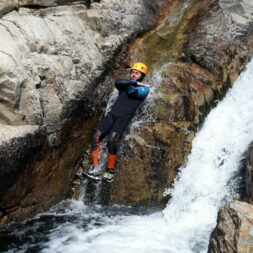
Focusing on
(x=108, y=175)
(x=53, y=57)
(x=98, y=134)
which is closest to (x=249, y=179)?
(x=108, y=175)

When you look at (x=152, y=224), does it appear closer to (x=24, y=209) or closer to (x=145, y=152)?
(x=145, y=152)

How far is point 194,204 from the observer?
857 centimetres

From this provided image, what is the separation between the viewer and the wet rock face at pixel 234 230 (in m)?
4.62

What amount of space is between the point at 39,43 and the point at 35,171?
2.75 meters

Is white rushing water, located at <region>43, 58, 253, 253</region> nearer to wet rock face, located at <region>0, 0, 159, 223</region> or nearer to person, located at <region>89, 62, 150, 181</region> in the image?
wet rock face, located at <region>0, 0, 159, 223</region>

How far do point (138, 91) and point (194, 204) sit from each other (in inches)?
113

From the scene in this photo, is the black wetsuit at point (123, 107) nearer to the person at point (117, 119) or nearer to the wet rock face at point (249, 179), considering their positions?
the person at point (117, 119)

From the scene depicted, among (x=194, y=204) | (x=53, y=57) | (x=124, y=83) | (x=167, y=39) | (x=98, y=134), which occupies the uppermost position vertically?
(x=167, y=39)

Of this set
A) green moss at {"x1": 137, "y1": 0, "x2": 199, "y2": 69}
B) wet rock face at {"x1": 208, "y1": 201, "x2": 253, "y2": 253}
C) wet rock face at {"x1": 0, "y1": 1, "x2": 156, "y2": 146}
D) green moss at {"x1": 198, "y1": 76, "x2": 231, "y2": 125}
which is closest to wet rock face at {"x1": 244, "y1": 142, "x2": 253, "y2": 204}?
green moss at {"x1": 198, "y1": 76, "x2": 231, "y2": 125}

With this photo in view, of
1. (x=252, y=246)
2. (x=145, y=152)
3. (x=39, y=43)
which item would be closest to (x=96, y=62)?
(x=39, y=43)

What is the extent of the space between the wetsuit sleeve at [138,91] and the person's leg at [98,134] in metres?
0.73

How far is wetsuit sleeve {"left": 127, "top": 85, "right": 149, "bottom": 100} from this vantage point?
30.3 feet

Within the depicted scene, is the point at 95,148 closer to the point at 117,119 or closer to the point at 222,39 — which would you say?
the point at 117,119

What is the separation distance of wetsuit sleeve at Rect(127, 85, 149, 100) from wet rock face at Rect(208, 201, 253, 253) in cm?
458
